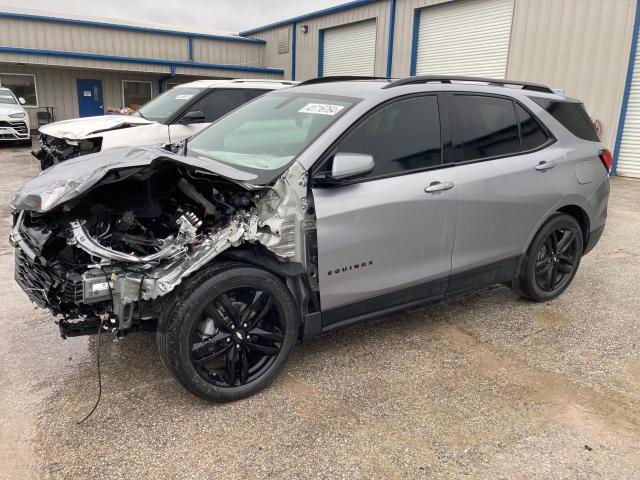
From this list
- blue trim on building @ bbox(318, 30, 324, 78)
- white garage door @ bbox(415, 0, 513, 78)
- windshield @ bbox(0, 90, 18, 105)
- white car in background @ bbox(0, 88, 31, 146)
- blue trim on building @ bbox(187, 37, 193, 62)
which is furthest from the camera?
blue trim on building @ bbox(187, 37, 193, 62)

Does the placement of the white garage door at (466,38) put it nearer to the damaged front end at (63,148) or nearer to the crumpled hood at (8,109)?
the damaged front end at (63,148)

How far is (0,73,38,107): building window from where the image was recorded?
21.2 metres

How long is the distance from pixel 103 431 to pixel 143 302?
69 centimetres

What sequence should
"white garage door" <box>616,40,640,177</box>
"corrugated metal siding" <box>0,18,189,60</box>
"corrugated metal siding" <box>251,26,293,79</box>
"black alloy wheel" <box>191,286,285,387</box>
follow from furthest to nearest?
"corrugated metal siding" <box>251,26,293,79</box>, "corrugated metal siding" <box>0,18,189,60</box>, "white garage door" <box>616,40,640,177</box>, "black alloy wheel" <box>191,286,285,387</box>

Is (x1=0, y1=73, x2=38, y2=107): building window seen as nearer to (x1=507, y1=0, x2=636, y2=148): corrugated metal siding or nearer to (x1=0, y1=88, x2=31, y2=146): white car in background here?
(x1=0, y1=88, x2=31, y2=146): white car in background

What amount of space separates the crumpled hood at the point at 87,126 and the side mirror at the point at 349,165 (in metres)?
4.81

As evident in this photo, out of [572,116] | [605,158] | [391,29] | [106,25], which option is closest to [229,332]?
[572,116]

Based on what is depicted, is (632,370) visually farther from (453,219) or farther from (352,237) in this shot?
(352,237)

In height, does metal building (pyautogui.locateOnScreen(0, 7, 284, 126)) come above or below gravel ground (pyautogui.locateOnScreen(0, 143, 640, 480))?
above

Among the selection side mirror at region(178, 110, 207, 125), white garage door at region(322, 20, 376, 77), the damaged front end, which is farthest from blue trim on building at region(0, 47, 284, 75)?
side mirror at region(178, 110, 207, 125)

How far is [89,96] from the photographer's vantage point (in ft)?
74.9

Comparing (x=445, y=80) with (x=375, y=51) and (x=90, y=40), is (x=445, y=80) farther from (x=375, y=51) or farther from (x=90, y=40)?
(x=90, y=40)

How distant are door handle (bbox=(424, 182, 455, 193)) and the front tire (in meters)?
1.16

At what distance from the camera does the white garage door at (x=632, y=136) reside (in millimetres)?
11594
